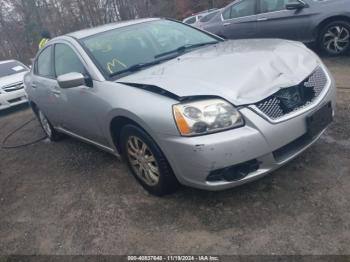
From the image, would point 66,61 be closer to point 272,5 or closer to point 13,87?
point 272,5

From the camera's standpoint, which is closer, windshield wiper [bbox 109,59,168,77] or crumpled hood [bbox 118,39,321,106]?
crumpled hood [bbox 118,39,321,106]

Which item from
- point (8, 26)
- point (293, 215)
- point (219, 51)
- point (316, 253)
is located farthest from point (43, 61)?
point (8, 26)

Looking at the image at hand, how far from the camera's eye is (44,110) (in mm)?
5121

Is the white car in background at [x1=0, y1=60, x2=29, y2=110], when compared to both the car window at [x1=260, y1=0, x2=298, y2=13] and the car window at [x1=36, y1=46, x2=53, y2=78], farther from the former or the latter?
the car window at [x1=260, y1=0, x2=298, y2=13]

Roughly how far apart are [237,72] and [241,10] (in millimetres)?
5646

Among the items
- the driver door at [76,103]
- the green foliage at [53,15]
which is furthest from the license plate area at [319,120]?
the green foliage at [53,15]

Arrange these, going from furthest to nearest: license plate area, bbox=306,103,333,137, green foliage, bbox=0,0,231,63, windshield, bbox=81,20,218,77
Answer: green foliage, bbox=0,0,231,63
windshield, bbox=81,20,218,77
license plate area, bbox=306,103,333,137

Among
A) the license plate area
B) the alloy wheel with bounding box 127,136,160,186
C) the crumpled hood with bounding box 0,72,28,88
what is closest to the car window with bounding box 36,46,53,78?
the alloy wheel with bounding box 127,136,160,186

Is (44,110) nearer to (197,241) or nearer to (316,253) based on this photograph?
(197,241)

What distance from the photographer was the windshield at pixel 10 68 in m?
10.0

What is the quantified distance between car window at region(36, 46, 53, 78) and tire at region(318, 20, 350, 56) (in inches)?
192

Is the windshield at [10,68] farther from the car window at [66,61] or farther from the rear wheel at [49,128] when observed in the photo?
the car window at [66,61]

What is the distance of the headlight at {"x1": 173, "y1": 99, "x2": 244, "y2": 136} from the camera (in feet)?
8.59

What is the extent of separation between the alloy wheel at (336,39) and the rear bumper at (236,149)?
436 centimetres
